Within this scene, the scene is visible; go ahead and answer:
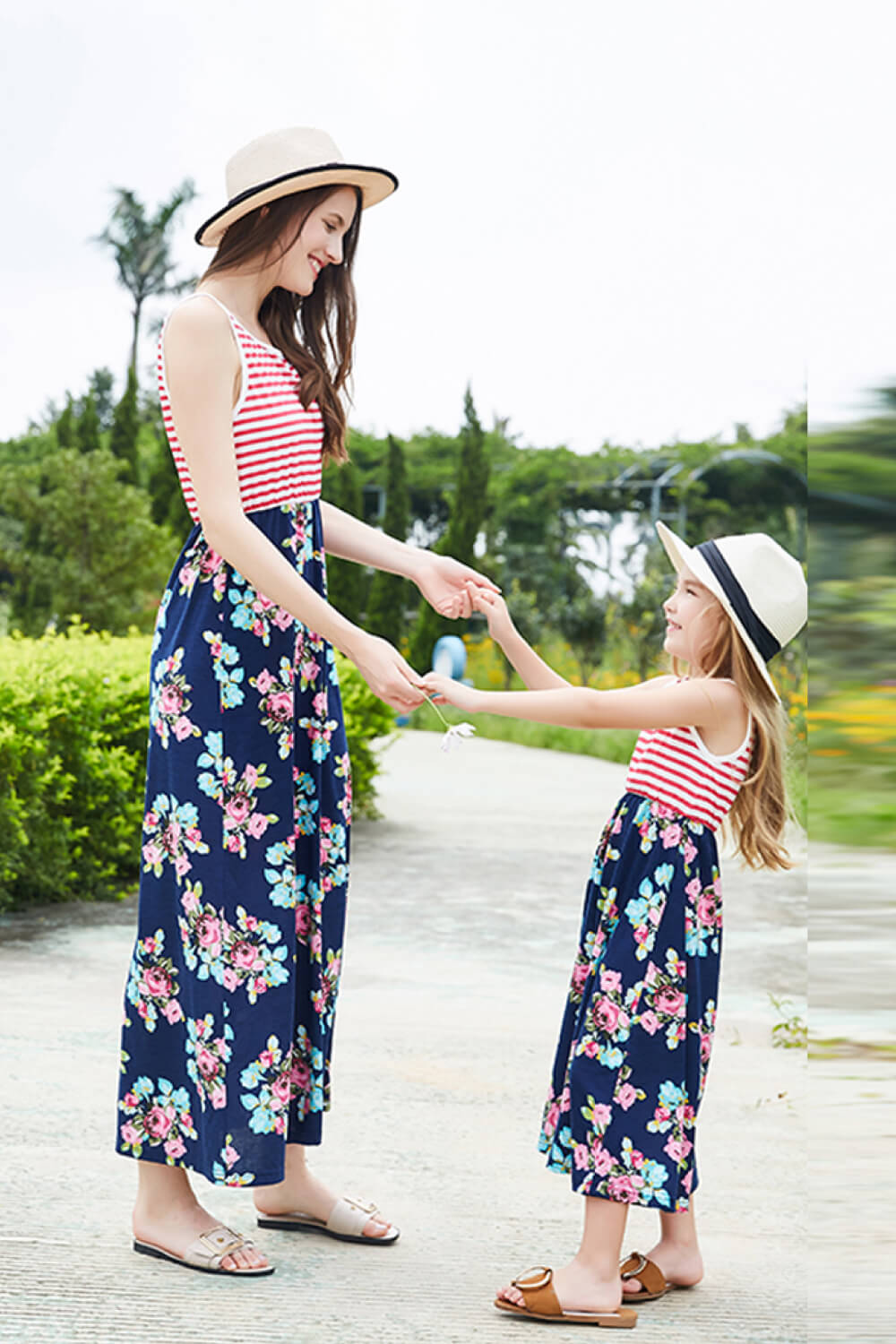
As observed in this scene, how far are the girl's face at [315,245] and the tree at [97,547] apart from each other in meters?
11.5

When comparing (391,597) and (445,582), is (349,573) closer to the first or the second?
(391,597)

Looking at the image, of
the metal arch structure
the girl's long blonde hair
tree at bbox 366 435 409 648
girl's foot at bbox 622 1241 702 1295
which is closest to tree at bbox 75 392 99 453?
tree at bbox 366 435 409 648

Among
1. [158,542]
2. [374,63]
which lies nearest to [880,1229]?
[158,542]

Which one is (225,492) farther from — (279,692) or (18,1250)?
Answer: (18,1250)

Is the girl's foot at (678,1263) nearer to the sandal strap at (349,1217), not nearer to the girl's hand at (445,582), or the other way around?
the sandal strap at (349,1217)

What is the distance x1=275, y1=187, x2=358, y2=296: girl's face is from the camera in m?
2.12

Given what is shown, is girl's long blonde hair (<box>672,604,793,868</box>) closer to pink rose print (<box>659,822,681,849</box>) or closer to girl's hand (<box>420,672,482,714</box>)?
pink rose print (<box>659,822,681,849</box>)

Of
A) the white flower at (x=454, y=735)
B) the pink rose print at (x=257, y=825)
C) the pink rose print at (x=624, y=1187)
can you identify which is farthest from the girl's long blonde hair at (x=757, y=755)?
the pink rose print at (x=257, y=825)

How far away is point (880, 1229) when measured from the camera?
3.82ft

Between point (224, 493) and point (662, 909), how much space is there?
0.85 metres

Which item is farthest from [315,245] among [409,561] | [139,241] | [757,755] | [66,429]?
[139,241]

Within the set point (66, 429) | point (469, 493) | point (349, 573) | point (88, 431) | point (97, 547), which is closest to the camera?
point (97, 547)

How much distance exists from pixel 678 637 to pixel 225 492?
2.26 ft

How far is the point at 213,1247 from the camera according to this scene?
7.00ft
